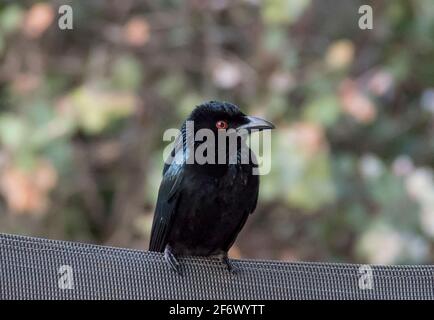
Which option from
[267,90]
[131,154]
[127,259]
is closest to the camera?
[127,259]

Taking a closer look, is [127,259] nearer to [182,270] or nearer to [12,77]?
[182,270]

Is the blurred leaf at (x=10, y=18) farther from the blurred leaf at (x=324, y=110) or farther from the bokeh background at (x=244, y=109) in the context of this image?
the blurred leaf at (x=324, y=110)

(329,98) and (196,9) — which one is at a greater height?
(196,9)

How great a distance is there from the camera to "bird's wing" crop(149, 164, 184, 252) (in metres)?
3.35

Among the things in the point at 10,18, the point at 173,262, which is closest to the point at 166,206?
the point at 173,262

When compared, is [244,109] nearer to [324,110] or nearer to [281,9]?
[324,110]

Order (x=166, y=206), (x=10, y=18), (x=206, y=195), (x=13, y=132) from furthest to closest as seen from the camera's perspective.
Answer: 1. (x=10, y=18)
2. (x=13, y=132)
3. (x=166, y=206)
4. (x=206, y=195)

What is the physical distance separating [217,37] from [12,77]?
148 cm

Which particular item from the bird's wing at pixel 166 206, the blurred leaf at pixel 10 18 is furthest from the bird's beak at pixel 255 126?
the blurred leaf at pixel 10 18

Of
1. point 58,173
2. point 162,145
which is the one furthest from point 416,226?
point 58,173

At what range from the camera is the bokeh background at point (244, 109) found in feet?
17.9

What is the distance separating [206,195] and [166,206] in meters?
0.22

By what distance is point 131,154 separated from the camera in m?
6.47

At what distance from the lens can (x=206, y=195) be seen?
3.27 meters
